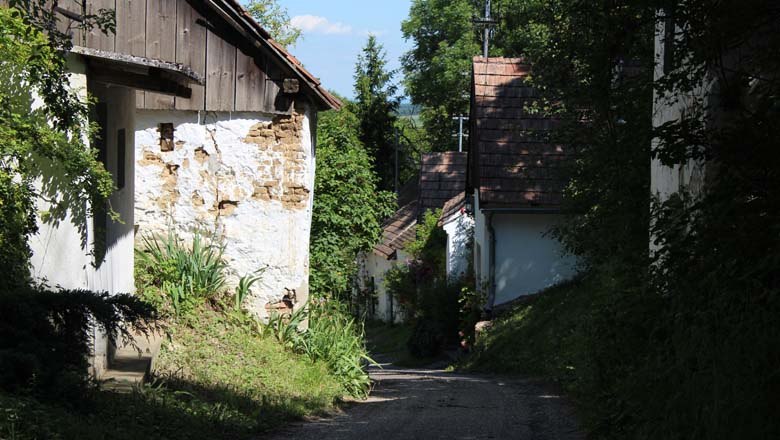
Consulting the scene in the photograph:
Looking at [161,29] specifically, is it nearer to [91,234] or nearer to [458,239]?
[91,234]

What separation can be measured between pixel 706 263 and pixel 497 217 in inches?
586

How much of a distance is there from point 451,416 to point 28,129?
5.59 metres

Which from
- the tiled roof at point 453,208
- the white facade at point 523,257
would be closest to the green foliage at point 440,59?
the tiled roof at point 453,208

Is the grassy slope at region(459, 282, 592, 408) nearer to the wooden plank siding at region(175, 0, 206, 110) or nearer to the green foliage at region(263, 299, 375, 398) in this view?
the green foliage at region(263, 299, 375, 398)

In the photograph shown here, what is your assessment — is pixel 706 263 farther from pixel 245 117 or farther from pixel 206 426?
pixel 245 117

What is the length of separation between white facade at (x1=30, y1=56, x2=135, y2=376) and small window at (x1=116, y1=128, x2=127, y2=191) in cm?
2

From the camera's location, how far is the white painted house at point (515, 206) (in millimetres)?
20984

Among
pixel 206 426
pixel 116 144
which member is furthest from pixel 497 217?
pixel 206 426

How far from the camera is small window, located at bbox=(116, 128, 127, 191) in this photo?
1123 centimetres

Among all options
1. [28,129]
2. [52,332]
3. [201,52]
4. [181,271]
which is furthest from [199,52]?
[52,332]

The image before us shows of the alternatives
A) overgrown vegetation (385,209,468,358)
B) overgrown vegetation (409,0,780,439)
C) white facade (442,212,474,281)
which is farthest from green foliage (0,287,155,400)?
white facade (442,212,474,281)

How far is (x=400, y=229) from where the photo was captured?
3825cm

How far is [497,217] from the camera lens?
2144 cm

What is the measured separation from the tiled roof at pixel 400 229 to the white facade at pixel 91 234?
22.4m
